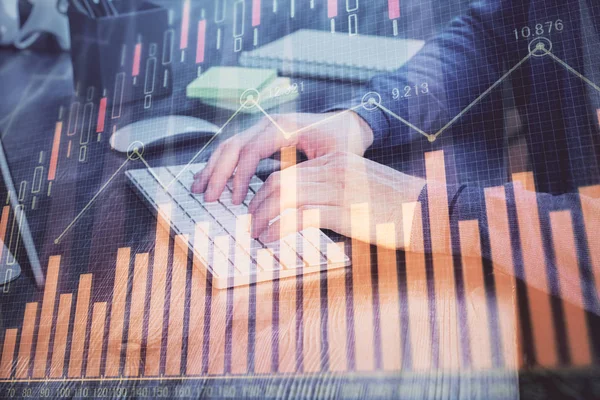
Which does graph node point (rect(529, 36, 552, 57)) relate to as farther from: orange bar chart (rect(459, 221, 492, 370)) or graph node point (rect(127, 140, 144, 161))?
graph node point (rect(127, 140, 144, 161))

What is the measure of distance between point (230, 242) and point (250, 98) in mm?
271

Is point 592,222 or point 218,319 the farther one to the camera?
point 218,319

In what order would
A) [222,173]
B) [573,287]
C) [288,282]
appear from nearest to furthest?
[573,287] → [288,282] → [222,173]

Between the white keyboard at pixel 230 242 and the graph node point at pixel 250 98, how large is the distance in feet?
0.43

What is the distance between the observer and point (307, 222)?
2.46 feet

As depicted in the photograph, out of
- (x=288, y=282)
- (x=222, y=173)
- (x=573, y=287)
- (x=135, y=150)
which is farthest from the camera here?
(x=135, y=150)

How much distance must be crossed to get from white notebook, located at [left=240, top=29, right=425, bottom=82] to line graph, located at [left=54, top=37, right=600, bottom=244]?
0.18 feet

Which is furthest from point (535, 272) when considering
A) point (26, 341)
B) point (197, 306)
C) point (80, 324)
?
point (26, 341)

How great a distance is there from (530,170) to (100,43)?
882 mm

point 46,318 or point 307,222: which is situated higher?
point 307,222

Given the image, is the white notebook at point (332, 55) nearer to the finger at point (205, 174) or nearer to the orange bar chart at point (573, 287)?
the finger at point (205, 174)

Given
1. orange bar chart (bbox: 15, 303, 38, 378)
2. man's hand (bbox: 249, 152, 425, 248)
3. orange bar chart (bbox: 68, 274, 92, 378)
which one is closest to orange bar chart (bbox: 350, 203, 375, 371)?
man's hand (bbox: 249, 152, 425, 248)

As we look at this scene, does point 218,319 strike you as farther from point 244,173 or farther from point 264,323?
point 244,173

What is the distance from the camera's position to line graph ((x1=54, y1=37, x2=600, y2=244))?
734 mm
